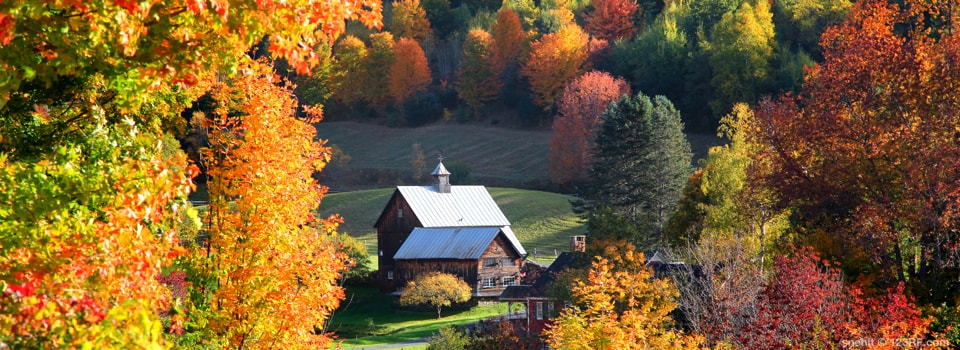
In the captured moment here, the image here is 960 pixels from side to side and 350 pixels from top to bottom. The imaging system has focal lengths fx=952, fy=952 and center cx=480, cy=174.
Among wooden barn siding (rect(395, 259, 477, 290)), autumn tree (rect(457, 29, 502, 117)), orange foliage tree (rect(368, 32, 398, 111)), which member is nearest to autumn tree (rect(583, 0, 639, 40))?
autumn tree (rect(457, 29, 502, 117))

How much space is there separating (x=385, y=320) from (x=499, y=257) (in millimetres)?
8665

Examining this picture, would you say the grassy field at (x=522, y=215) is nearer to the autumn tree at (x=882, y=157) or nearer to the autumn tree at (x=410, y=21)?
the autumn tree at (x=882, y=157)

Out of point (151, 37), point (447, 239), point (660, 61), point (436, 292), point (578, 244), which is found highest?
point (660, 61)

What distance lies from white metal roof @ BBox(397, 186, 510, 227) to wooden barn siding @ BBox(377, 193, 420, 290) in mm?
612

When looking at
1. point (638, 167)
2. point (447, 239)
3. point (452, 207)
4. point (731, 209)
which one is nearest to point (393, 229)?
point (452, 207)

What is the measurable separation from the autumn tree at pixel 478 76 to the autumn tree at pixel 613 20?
1105cm

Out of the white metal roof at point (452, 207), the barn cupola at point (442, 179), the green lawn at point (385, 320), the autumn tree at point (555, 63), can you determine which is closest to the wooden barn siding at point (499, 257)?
the green lawn at point (385, 320)

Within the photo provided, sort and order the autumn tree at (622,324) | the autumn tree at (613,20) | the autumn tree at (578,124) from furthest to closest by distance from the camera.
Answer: the autumn tree at (613,20)
the autumn tree at (578,124)
the autumn tree at (622,324)

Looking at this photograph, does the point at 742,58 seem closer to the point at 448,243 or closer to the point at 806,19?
the point at 806,19

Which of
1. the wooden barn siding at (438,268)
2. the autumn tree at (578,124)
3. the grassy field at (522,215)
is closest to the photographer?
the wooden barn siding at (438,268)

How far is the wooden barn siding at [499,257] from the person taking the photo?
5162cm

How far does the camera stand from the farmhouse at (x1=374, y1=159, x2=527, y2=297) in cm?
5172

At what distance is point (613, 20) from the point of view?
97125mm

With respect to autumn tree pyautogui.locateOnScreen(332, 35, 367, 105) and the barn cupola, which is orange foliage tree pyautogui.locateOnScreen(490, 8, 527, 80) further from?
the barn cupola
